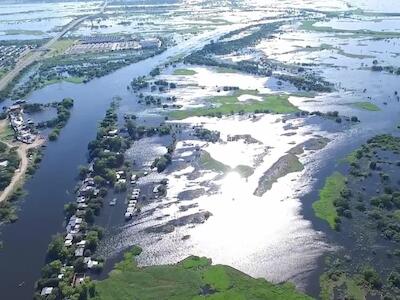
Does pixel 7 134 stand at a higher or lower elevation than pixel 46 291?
higher

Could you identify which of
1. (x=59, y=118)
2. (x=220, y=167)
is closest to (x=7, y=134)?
(x=59, y=118)

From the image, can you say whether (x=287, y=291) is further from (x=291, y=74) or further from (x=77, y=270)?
(x=291, y=74)

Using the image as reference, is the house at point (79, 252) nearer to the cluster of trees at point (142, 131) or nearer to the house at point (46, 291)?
the house at point (46, 291)

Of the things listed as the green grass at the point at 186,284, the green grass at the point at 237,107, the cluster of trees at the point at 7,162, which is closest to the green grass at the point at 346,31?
the green grass at the point at 237,107

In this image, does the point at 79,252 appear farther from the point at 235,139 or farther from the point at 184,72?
the point at 184,72

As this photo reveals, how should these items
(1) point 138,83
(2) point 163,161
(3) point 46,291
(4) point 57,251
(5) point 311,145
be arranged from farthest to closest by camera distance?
(1) point 138,83 < (5) point 311,145 < (2) point 163,161 < (4) point 57,251 < (3) point 46,291

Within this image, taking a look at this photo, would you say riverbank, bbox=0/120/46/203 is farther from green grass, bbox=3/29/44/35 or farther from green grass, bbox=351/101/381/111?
green grass, bbox=3/29/44/35

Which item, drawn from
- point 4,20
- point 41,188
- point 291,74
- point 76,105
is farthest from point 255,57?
point 4,20

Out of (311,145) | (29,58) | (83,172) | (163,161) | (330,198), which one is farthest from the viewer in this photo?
(29,58)

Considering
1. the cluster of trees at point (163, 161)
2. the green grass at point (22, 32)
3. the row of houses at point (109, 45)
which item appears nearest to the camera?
the cluster of trees at point (163, 161)
